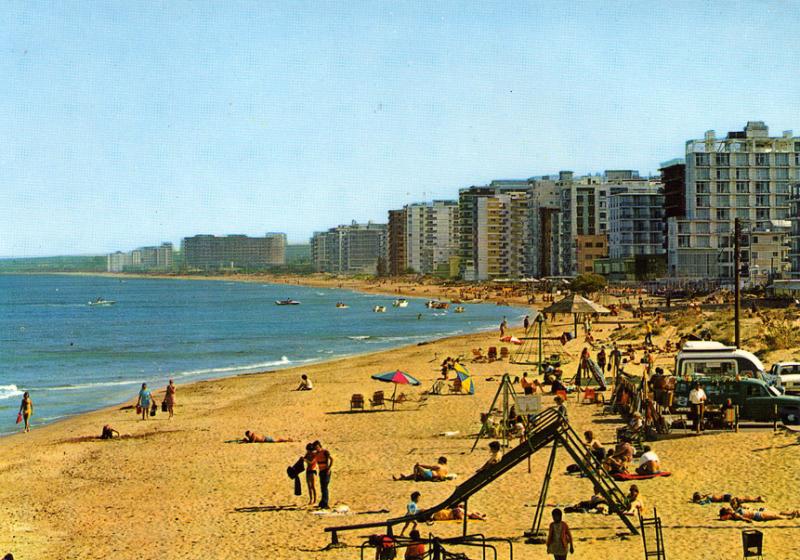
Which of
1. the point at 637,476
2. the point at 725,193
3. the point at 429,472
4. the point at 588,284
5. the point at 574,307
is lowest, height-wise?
the point at 429,472

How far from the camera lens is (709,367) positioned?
25.9 m

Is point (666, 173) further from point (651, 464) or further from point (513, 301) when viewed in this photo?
point (651, 464)

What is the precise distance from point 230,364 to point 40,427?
23147 mm

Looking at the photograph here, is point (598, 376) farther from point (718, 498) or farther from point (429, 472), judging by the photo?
point (718, 498)

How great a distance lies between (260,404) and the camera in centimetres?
3631

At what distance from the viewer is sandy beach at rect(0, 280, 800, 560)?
16.4 m

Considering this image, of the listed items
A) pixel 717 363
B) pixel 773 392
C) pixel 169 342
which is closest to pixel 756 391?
pixel 773 392

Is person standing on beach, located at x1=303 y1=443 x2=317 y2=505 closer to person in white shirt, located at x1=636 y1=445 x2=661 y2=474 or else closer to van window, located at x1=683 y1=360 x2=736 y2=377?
person in white shirt, located at x1=636 y1=445 x2=661 y2=474

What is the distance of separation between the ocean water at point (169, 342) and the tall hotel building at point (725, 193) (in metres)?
20.5

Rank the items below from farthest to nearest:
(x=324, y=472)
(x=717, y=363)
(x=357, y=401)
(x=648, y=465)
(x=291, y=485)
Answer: (x=357, y=401)
(x=717, y=363)
(x=291, y=485)
(x=648, y=465)
(x=324, y=472)

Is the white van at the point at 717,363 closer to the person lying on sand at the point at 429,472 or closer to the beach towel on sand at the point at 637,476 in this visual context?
the beach towel on sand at the point at 637,476

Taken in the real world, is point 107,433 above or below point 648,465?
below

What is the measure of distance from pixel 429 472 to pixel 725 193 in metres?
98.9

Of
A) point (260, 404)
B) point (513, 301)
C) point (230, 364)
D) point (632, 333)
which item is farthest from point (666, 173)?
point (260, 404)
